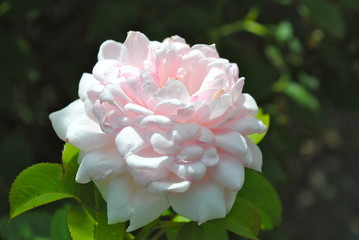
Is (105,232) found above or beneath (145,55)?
beneath

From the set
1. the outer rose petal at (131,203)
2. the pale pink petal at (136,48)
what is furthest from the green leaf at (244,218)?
the pale pink petal at (136,48)

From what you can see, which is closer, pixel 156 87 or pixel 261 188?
pixel 156 87

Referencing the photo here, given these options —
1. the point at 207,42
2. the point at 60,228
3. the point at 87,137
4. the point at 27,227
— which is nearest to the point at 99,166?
the point at 87,137

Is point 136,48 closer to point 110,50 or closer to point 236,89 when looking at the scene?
point 110,50

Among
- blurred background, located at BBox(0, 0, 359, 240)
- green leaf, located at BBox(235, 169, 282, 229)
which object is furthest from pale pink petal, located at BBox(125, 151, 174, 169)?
blurred background, located at BBox(0, 0, 359, 240)

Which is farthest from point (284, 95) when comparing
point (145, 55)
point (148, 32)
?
point (145, 55)

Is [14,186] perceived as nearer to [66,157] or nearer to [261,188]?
[66,157]

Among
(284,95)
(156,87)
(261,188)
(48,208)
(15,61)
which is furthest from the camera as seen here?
(284,95)

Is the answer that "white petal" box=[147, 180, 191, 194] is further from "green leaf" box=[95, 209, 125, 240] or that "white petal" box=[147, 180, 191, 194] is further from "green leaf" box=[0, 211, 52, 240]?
"green leaf" box=[0, 211, 52, 240]
